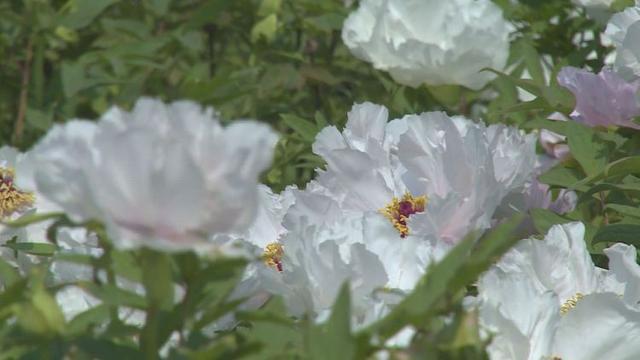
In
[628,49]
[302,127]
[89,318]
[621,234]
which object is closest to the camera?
[89,318]

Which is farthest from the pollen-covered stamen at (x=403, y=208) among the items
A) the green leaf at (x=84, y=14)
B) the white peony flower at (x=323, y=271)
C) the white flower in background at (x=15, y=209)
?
the green leaf at (x=84, y=14)

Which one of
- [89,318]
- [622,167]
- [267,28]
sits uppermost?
[89,318]

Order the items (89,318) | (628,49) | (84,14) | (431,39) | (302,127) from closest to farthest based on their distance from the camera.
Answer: (89,318) < (628,49) < (302,127) < (431,39) < (84,14)

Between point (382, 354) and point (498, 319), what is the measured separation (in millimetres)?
122

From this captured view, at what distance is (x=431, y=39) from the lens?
178 cm

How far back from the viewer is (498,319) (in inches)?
36.8

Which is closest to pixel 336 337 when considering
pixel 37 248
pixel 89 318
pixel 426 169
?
pixel 89 318

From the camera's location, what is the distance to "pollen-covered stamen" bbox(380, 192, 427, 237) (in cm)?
122

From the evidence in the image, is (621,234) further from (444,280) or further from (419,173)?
(444,280)

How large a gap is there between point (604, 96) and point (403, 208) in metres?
0.30

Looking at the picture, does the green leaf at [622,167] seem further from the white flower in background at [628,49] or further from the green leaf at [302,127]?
the green leaf at [302,127]

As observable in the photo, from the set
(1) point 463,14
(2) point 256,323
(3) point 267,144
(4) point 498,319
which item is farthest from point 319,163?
(3) point 267,144

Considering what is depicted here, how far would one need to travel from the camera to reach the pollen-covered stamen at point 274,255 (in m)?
1.14

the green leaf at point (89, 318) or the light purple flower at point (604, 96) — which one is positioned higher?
the green leaf at point (89, 318)
